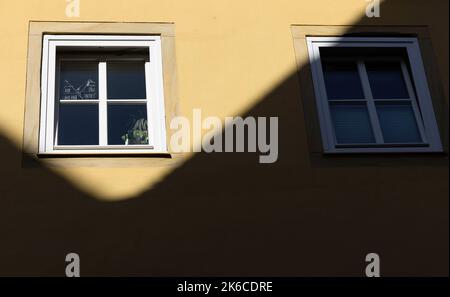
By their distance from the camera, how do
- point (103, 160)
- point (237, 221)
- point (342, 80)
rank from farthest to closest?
1. point (342, 80)
2. point (103, 160)
3. point (237, 221)

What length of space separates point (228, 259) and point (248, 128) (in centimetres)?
123

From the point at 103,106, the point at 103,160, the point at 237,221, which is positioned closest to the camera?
the point at 237,221

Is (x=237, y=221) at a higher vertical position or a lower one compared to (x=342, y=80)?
lower

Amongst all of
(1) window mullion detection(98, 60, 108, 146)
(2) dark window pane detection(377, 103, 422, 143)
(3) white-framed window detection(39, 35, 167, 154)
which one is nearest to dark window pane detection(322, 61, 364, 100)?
(2) dark window pane detection(377, 103, 422, 143)

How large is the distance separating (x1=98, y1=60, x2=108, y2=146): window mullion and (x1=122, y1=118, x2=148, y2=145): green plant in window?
0.17 metres

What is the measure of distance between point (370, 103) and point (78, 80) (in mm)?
2688

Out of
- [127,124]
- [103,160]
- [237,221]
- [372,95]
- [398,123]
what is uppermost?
[372,95]

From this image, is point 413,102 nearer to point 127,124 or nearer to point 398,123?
point 398,123

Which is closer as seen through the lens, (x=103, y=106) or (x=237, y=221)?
(x=237, y=221)

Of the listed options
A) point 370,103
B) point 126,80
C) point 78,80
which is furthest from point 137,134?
point 370,103

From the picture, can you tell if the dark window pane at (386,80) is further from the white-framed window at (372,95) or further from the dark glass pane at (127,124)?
the dark glass pane at (127,124)

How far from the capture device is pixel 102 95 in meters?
6.53
